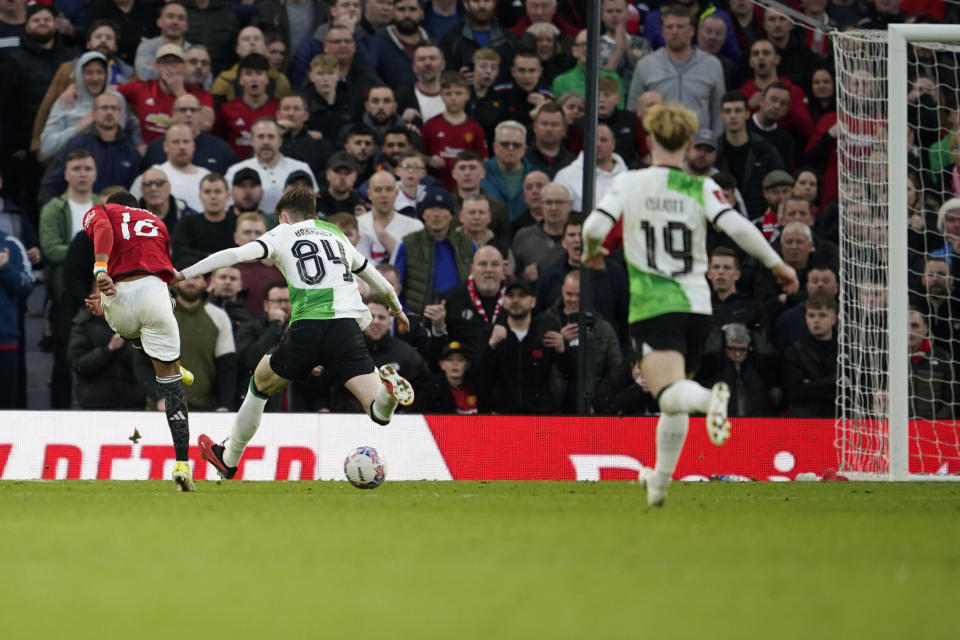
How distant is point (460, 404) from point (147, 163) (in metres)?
4.16

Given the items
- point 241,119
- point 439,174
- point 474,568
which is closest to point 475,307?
point 439,174

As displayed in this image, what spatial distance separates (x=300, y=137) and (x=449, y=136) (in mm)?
1654

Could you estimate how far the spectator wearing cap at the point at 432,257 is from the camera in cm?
1445

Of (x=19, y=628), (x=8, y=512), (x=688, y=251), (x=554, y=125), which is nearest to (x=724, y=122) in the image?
(x=554, y=125)

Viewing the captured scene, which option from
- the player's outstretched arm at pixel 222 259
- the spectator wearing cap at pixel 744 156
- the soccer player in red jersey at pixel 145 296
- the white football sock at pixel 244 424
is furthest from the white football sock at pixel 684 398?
the spectator wearing cap at pixel 744 156

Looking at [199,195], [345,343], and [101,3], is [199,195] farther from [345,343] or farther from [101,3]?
[345,343]

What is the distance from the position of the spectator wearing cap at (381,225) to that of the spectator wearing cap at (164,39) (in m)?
2.82

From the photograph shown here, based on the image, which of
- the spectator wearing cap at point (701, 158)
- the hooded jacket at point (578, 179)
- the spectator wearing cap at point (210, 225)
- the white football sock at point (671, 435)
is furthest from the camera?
the hooded jacket at point (578, 179)

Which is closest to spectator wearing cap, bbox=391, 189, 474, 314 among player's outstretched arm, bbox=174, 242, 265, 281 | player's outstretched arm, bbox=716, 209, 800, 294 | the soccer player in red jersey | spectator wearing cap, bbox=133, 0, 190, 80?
spectator wearing cap, bbox=133, 0, 190, 80

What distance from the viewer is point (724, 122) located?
16250mm

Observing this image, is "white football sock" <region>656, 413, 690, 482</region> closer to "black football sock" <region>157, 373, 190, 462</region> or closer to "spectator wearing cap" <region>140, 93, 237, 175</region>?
"black football sock" <region>157, 373, 190, 462</region>

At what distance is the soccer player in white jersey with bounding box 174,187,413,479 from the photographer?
33.7ft

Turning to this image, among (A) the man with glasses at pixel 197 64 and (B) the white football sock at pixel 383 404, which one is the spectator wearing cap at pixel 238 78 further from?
(B) the white football sock at pixel 383 404

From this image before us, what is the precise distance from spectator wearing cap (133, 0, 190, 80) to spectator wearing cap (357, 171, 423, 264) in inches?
111
